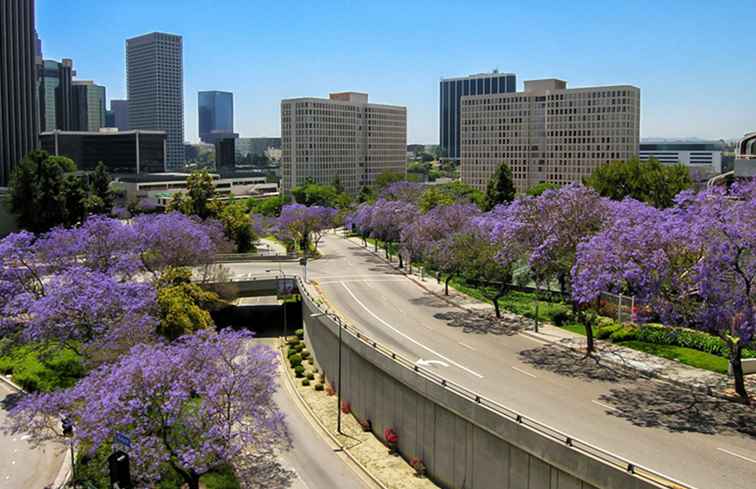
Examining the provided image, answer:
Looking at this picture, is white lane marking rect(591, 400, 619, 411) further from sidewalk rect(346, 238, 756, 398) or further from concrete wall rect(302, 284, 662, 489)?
concrete wall rect(302, 284, 662, 489)

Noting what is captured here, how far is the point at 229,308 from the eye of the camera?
220 ft

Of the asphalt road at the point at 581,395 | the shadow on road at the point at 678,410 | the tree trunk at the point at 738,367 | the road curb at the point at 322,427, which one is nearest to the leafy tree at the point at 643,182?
the asphalt road at the point at 581,395

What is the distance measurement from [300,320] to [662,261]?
43.5 m

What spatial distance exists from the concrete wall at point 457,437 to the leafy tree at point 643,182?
47161 millimetres

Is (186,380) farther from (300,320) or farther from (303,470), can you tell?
(300,320)

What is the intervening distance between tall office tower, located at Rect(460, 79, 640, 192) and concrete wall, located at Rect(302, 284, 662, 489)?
13340 cm

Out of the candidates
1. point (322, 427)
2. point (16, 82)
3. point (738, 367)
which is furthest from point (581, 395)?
point (16, 82)

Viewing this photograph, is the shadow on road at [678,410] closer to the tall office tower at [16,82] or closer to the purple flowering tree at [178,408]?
the purple flowering tree at [178,408]

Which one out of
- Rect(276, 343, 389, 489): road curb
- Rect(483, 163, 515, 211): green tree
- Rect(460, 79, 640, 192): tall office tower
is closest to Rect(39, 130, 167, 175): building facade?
Rect(460, 79, 640, 192): tall office tower

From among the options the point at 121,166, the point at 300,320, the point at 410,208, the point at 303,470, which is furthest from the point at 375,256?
the point at 121,166

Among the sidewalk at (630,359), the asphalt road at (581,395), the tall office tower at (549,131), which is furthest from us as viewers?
the tall office tower at (549,131)

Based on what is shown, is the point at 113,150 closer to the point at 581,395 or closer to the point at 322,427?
the point at 322,427

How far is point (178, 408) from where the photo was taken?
2602 cm

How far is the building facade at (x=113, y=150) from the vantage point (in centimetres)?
18788
